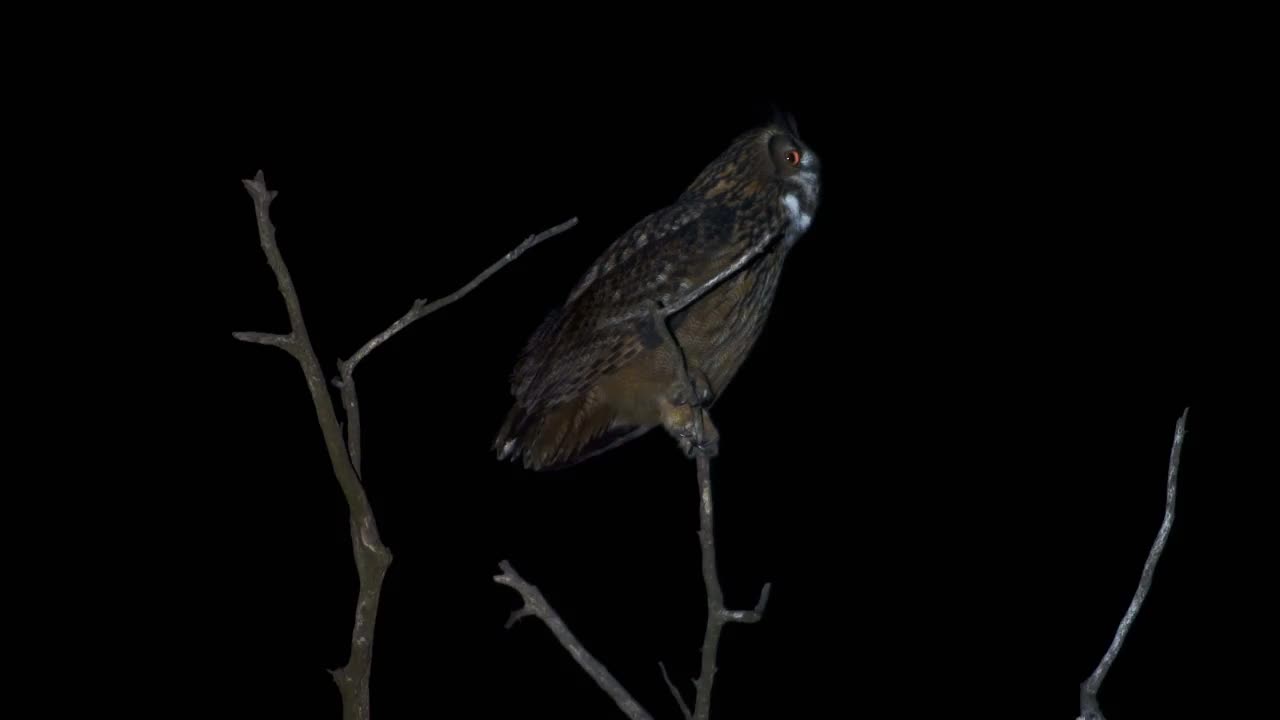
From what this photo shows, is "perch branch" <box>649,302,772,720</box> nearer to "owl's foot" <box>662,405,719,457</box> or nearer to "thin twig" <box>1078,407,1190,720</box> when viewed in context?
"thin twig" <box>1078,407,1190,720</box>

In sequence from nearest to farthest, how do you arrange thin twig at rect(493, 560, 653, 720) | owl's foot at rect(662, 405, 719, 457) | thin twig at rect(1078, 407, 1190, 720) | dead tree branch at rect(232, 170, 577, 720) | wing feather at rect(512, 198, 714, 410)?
thin twig at rect(1078, 407, 1190, 720)
dead tree branch at rect(232, 170, 577, 720)
thin twig at rect(493, 560, 653, 720)
wing feather at rect(512, 198, 714, 410)
owl's foot at rect(662, 405, 719, 457)

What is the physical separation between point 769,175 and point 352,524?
129cm

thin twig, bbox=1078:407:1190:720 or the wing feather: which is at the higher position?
the wing feather

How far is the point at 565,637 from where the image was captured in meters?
1.85

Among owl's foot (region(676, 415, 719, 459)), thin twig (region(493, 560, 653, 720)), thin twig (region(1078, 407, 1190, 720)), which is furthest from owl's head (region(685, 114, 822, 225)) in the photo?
thin twig (region(1078, 407, 1190, 720))

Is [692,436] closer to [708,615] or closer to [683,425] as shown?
[683,425]

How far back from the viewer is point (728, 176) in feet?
9.00

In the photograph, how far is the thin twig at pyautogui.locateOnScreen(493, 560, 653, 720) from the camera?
180 cm

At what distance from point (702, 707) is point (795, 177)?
1.32 meters

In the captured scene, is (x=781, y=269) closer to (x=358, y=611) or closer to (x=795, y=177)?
(x=795, y=177)

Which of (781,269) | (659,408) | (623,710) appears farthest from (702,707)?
(781,269)

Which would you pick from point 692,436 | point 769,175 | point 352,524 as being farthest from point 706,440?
point 352,524

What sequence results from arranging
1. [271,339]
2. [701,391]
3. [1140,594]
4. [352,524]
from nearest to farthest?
1. [1140,594]
2. [271,339]
3. [352,524]
4. [701,391]

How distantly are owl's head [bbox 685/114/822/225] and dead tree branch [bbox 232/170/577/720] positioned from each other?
95 centimetres
